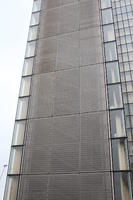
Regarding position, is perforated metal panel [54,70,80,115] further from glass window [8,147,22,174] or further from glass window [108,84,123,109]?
glass window [8,147,22,174]

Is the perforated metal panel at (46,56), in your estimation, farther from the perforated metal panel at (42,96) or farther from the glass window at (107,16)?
the glass window at (107,16)

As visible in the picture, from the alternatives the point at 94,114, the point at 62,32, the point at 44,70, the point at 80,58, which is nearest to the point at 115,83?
the point at 94,114

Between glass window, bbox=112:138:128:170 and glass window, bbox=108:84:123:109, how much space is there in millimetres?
1735

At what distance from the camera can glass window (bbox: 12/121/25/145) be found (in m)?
10.4

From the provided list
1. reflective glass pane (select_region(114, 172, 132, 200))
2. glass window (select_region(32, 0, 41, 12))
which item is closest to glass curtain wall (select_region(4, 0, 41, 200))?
glass window (select_region(32, 0, 41, 12))

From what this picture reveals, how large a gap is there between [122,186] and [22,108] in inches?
252

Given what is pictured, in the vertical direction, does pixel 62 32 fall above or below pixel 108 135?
above

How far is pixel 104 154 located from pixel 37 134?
3459mm

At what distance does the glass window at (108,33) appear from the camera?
12117 millimetres

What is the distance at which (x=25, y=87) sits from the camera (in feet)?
39.9

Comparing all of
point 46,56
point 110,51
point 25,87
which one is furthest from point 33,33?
point 110,51

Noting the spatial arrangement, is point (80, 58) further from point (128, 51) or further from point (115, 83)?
point (128, 51)

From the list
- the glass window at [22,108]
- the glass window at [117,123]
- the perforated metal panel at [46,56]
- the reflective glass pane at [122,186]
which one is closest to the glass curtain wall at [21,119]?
the glass window at [22,108]

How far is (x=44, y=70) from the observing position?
12336 mm
